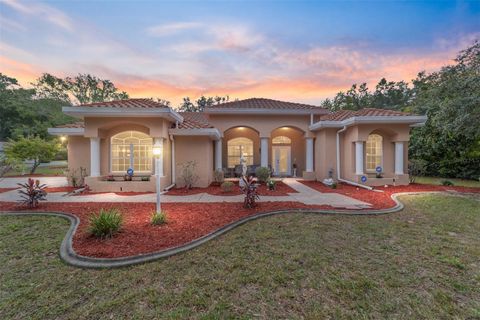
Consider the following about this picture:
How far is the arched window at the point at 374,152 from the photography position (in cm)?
1227

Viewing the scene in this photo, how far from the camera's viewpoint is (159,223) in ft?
17.2

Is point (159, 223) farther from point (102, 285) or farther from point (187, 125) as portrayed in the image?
point (187, 125)

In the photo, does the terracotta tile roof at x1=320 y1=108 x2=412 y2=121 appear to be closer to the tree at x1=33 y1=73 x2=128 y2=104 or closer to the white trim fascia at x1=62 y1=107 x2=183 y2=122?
the white trim fascia at x1=62 y1=107 x2=183 y2=122

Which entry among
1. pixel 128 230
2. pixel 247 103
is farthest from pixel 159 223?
pixel 247 103

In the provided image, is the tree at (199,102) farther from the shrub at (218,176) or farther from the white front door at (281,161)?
the shrub at (218,176)

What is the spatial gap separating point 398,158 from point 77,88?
50734 millimetres

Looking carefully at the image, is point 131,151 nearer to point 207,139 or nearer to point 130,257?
point 207,139

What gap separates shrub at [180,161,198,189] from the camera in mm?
10836

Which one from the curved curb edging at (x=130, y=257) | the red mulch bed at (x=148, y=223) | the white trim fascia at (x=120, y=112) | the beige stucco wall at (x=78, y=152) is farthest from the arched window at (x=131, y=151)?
the curved curb edging at (x=130, y=257)

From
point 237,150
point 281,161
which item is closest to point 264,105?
point 237,150

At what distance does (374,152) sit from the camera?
40.4 feet

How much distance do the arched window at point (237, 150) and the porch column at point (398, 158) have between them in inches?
371

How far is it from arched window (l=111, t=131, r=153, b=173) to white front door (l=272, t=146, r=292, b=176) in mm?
9159

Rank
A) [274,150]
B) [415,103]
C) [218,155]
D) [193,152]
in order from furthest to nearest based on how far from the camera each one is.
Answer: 1. [415,103]
2. [274,150]
3. [218,155]
4. [193,152]
